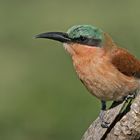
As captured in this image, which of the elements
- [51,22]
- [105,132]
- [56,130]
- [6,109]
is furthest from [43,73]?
[105,132]

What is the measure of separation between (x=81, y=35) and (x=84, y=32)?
4 cm

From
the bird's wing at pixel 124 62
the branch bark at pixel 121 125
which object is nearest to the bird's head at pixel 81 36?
the bird's wing at pixel 124 62

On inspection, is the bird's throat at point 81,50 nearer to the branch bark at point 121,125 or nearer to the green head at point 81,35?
the green head at point 81,35

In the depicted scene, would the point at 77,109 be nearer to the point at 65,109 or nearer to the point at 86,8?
the point at 65,109

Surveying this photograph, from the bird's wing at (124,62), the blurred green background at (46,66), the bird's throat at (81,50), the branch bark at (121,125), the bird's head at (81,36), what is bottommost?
the blurred green background at (46,66)

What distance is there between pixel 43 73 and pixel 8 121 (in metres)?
1.97

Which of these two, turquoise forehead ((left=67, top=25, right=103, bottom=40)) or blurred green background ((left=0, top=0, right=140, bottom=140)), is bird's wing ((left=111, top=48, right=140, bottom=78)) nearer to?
turquoise forehead ((left=67, top=25, right=103, bottom=40))

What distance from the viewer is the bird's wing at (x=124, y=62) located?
6727 mm

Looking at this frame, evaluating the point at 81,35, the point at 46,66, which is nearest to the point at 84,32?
the point at 81,35

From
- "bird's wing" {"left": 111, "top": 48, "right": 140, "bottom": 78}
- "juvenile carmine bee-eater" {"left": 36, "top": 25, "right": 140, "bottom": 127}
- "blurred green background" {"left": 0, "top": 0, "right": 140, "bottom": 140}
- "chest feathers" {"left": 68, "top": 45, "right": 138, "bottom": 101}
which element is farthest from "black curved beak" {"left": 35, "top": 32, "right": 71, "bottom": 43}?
"blurred green background" {"left": 0, "top": 0, "right": 140, "bottom": 140}

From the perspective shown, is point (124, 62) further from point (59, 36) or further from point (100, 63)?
point (59, 36)

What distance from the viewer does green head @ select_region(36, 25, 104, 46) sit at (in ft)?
21.4

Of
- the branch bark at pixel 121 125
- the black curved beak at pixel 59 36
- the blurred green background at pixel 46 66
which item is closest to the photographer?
the branch bark at pixel 121 125

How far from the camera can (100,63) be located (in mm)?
6664
